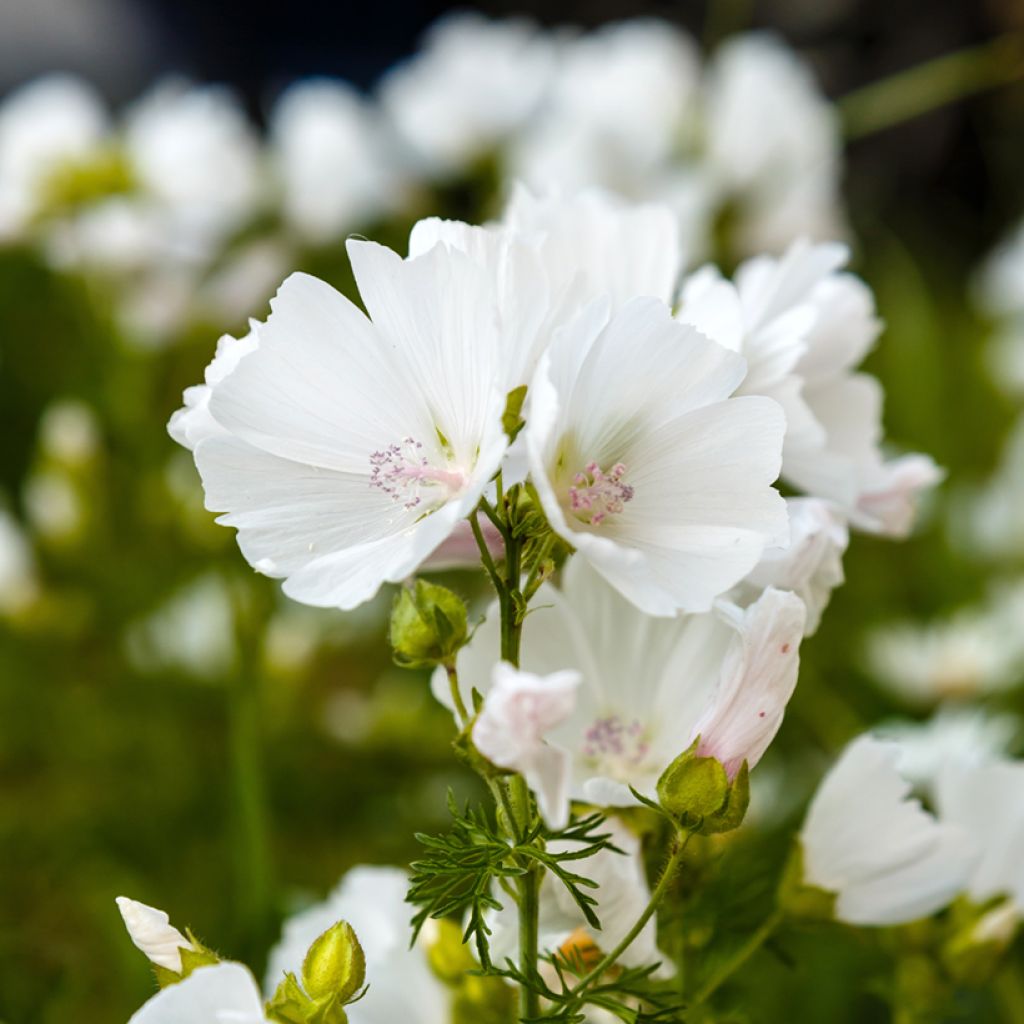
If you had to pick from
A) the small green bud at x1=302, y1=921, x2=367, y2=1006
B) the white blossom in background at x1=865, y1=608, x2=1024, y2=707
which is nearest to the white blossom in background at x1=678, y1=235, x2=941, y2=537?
the small green bud at x1=302, y1=921, x2=367, y2=1006

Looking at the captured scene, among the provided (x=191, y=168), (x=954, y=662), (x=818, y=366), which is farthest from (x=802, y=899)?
(x=191, y=168)

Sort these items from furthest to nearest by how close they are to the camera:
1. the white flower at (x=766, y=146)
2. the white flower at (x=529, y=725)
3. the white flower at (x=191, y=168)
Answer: the white flower at (x=766, y=146) < the white flower at (x=191, y=168) < the white flower at (x=529, y=725)

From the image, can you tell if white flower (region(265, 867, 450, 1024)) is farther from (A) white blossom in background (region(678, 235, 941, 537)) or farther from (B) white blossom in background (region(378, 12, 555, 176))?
(B) white blossom in background (region(378, 12, 555, 176))

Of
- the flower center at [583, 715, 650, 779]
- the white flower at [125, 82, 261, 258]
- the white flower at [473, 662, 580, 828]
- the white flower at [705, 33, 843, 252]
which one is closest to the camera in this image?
the white flower at [473, 662, 580, 828]

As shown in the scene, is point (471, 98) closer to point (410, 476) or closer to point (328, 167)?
point (328, 167)

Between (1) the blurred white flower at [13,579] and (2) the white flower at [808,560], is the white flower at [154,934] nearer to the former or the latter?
(2) the white flower at [808,560]

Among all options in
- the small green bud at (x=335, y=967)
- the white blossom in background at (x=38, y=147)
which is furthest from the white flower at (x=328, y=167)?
the small green bud at (x=335, y=967)

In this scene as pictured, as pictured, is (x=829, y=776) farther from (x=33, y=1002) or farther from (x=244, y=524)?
(x=33, y=1002)
